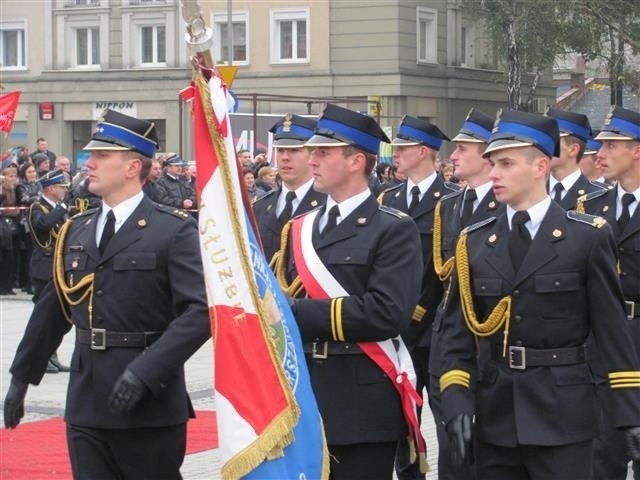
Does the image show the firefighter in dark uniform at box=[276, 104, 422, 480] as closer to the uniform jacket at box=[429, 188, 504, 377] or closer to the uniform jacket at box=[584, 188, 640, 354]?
the uniform jacket at box=[429, 188, 504, 377]

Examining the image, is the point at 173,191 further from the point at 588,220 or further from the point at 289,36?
the point at 289,36

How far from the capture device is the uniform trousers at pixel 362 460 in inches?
255

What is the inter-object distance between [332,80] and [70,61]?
9.50m

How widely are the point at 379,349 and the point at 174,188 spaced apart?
50.9 ft

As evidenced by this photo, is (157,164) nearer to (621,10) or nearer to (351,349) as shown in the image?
(351,349)

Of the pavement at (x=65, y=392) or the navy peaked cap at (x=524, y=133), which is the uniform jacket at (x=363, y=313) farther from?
the pavement at (x=65, y=392)

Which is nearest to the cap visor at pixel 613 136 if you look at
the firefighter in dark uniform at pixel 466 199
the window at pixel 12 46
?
the firefighter in dark uniform at pixel 466 199

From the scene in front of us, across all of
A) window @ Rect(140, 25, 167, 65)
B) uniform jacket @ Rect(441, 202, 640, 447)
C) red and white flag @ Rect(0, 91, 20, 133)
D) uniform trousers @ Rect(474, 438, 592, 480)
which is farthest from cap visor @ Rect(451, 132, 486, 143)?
window @ Rect(140, 25, 167, 65)

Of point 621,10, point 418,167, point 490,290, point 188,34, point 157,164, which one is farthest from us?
point 621,10

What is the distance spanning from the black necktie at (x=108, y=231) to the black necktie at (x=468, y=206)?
3.30 m

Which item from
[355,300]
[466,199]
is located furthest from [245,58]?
[355,300]

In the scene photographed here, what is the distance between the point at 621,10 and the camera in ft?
123

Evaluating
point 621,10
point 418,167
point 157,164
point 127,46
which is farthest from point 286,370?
point 127,46

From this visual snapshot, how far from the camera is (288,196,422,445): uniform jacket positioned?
21.1 feet
